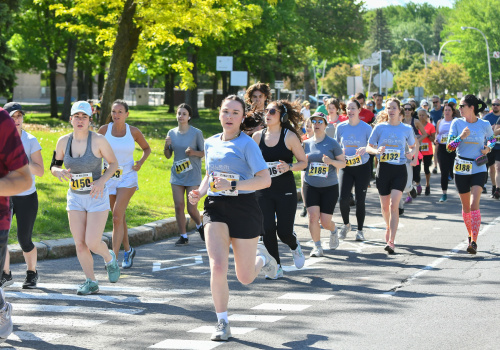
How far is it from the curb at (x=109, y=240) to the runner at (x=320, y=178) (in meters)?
2.88

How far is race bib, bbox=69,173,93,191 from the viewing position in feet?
24.9

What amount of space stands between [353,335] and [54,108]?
35.1 m

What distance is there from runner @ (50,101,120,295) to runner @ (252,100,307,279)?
1667mm

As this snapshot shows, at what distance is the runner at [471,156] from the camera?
33.7ft

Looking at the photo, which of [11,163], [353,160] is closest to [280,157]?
[353,160]

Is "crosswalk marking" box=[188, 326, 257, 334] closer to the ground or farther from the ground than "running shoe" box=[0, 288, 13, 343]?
closer to the ground

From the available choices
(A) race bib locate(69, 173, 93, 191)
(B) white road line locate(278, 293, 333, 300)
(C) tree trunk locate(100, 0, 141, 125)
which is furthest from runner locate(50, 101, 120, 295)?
(C) tree trunk locate(100, 0, 141, 125)

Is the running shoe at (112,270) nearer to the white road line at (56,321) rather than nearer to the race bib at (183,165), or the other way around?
the white road line at (56,321)

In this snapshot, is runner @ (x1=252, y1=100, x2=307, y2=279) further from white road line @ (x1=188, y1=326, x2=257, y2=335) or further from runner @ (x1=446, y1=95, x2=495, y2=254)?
runner @ (x1=446, y1=95, x2=495, y2=254)

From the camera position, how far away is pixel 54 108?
39.2 meters

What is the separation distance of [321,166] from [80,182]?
334 centimetres

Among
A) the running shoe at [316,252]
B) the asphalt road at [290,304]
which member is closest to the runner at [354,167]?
the asphalt road at [290,304]

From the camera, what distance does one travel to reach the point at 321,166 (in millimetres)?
9703

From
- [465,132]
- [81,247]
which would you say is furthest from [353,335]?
[465,132]
